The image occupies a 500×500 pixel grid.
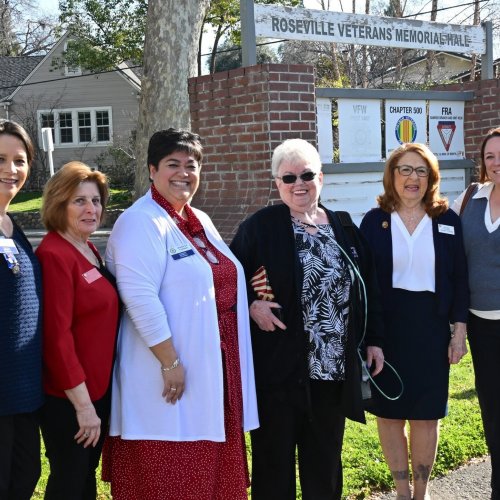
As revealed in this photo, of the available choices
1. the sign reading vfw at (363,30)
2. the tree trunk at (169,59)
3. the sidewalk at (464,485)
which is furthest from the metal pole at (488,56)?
the tree trunk at (169,59)

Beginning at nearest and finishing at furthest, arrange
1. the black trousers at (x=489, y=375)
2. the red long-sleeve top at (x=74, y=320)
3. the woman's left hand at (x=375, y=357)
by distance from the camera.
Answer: the red long-sleeve top at (x=74, y=320) < the woman's left hand at (x=375, y=357) < the black trousers at (x=489, y=375)

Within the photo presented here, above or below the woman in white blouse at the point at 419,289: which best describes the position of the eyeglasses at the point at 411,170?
above

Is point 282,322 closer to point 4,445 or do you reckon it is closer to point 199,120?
point 4,445

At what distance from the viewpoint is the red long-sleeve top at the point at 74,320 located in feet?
9.98

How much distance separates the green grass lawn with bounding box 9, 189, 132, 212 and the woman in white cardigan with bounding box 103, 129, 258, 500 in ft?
83.0

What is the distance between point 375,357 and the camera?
390 cm

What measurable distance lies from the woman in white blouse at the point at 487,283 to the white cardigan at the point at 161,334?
5.35ft

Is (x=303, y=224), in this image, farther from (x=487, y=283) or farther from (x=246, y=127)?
(x=246, y=127)

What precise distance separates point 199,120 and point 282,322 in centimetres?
365

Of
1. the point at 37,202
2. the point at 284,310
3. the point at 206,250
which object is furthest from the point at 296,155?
the point at 37,202

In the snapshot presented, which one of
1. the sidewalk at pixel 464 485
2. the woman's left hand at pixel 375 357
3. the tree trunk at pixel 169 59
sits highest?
the tree trunk at pixel 169 59

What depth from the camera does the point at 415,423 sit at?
4.15 meters

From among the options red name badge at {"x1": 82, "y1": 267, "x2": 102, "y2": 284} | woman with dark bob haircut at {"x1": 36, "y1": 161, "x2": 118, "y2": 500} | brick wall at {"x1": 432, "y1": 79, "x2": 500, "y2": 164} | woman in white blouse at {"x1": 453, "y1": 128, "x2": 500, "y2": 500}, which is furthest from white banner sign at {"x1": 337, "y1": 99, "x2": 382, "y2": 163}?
red name badge at {"x1": 82, "y1": 267, "x2": 102, "y2": 284}

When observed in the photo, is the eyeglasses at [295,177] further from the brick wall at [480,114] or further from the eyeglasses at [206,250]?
the brick wall at [480,114]
